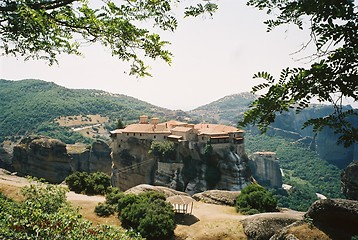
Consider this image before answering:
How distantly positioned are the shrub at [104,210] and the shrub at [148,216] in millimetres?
872

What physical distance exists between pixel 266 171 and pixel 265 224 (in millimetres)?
75297

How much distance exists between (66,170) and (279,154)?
98.8 meters

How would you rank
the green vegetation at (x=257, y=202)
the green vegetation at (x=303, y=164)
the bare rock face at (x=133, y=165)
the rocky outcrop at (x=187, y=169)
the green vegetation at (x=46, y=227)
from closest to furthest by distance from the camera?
the green vegetation at (x=46, y=227) < the green vegetation at (x=257, y=202) < the rocky outcrop at (x=187, y=169) < the bare rock face at (x=133, y=165) < the green vegetation at (x=303, y=164)

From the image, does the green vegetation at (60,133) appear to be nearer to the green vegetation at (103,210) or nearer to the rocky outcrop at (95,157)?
the rocky outcrop at (95,157)

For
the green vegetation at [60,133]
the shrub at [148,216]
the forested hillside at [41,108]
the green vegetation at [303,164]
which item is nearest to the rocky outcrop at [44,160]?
the shrub at [148,216]

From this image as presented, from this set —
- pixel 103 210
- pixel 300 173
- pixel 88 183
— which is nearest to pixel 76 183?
pixel 88 183

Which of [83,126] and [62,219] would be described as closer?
[62,219]

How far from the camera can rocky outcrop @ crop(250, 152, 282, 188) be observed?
87.2m

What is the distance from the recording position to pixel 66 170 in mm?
54094

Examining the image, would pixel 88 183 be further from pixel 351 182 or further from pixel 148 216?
pixel 351 182

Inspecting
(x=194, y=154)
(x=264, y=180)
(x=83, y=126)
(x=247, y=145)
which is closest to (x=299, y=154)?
(x=247, y=145)

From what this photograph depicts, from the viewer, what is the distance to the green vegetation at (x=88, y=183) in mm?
26859

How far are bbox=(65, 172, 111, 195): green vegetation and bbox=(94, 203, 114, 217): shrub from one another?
17.3 feet

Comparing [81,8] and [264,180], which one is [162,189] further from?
[264,180]
